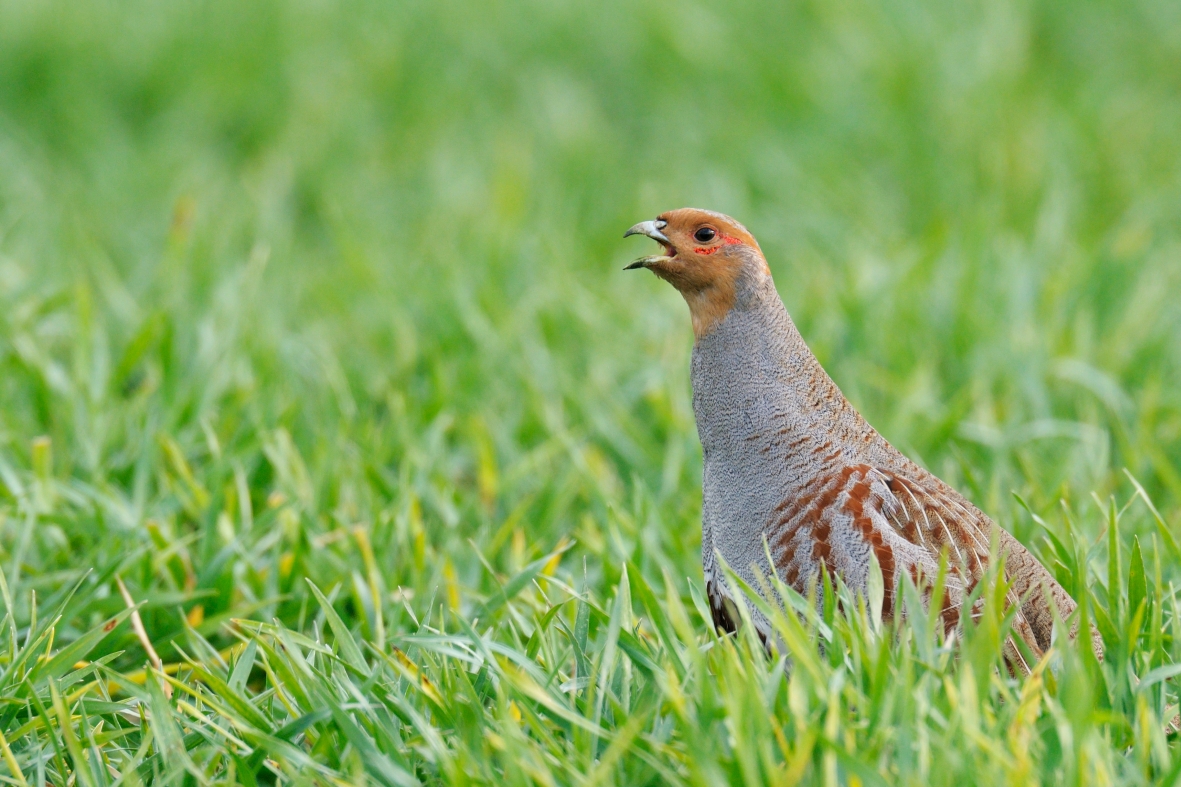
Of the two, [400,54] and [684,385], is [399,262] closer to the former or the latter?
[684,385]

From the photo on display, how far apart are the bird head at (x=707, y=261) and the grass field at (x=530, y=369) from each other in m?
0.60

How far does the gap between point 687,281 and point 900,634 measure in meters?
0.83

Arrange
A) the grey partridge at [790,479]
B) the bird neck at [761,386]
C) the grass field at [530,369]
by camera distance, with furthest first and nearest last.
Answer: the bird neck at [761,386], the grey partridge at [790,479], the grass field at [530,369]

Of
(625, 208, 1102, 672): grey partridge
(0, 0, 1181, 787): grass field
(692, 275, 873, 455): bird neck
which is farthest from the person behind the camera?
(692, 275, 873, 455): bird neck

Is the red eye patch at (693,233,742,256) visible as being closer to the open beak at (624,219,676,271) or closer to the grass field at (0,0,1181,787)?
the open beak at (624,219,676,271)

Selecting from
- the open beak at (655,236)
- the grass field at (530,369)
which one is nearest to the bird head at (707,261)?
the open beak at (655,236)

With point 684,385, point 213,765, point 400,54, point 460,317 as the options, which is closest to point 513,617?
point 213,765

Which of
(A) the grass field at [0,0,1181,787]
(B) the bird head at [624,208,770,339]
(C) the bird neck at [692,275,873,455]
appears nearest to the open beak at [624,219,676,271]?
(B) the bird head at [624,208,770,339]

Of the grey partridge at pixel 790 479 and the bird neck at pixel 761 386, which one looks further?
the bird neck at pixel 761 386

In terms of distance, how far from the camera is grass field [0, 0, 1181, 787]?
7.07ft

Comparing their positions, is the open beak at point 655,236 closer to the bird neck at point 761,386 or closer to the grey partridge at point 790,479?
the grey partridge at point 790,479

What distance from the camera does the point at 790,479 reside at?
8.04 ft

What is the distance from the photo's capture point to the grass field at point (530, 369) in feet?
7.07

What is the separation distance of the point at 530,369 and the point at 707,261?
1829 mm
